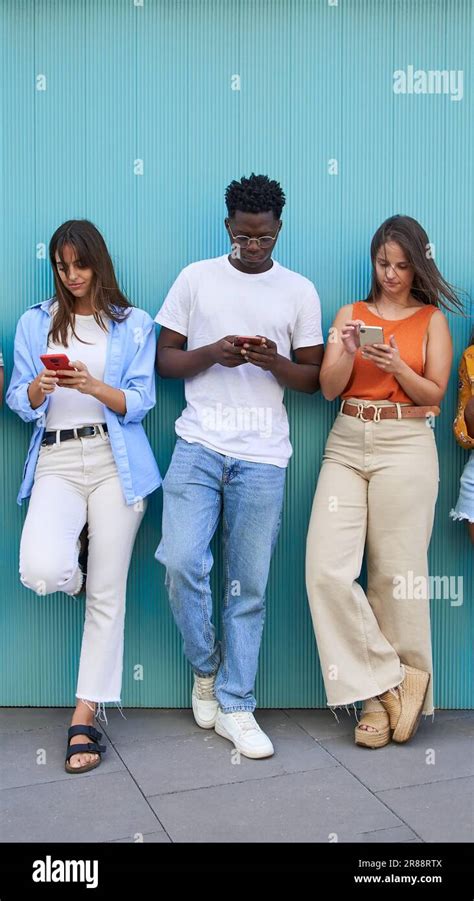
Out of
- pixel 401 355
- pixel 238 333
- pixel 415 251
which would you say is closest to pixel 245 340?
pixel 238 333

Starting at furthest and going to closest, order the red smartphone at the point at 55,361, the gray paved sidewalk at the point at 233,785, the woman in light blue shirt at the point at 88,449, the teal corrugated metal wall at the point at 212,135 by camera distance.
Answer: the teal corrugated metal wall at the point at 212,135
the woman in light blue shirt at the point at 88,449
the red smartphone at the point at 55,361
the gray paved sidewalk at the point at 233,785

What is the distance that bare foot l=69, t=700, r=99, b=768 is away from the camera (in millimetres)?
3371

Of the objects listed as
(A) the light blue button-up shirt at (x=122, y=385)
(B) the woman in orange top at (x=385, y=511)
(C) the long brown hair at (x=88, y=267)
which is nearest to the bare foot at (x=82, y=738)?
(A) the light blue button-up shirt at (x=122, y=385)

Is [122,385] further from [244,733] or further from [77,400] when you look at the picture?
[244,733]

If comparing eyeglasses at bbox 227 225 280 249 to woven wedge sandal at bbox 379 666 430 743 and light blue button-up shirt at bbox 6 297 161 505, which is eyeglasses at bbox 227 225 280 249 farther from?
A: woven wedge sandal at bbox 379 666 430 743

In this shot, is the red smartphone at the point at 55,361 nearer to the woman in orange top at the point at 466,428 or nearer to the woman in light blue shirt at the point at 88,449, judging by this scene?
the woman in light blue shirt at the point at 88,449

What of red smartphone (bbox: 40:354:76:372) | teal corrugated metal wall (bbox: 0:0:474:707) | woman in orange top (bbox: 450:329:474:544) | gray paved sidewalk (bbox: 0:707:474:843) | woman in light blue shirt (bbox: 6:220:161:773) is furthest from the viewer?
teal corrugated metal wall (bbox: 0:0:474:707)

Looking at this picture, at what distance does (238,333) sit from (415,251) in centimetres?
75

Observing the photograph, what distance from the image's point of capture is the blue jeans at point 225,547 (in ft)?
11.8

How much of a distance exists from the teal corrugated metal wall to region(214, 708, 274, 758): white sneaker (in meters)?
0.83

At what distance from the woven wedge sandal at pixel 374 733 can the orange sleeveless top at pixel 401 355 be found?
1209mm

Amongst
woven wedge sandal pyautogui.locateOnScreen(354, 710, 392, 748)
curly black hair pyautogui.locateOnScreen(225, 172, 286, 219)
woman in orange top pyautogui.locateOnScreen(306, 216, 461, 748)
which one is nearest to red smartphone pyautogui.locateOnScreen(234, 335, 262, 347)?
woman in orange top pyautogui.locateOnScreen(306, 216, 461, 748)

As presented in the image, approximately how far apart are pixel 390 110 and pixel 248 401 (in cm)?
138

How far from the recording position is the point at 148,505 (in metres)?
3.94
